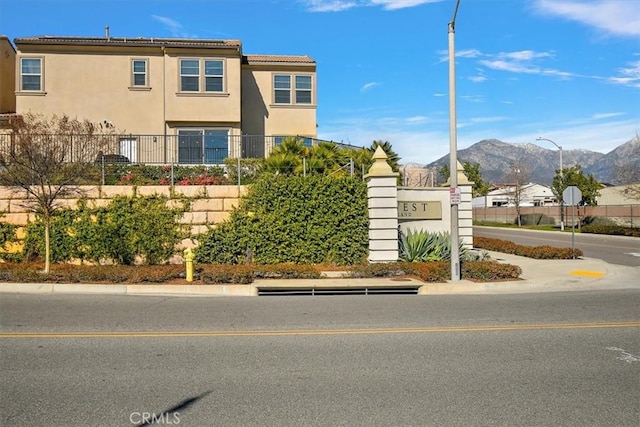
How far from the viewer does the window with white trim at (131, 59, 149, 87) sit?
2603cm

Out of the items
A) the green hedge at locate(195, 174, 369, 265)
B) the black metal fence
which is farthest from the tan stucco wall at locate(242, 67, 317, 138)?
the green hedge at locate(195, 174, 369, 265)

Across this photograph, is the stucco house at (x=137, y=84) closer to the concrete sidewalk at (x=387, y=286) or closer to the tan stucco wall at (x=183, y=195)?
the tan stucco wall at (x=183, y=195)

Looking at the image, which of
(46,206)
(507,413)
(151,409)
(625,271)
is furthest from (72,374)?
(625,271)

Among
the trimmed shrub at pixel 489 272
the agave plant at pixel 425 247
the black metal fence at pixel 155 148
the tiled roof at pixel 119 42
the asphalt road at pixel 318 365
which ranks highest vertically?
the tiled roof at pixel 119 42

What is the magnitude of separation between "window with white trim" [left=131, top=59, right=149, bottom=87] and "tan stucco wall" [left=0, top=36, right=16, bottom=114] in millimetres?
7824

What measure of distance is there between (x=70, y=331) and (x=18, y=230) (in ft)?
33.8

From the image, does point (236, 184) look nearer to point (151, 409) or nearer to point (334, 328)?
point (334, 328)

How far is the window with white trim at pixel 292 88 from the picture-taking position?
2856cm

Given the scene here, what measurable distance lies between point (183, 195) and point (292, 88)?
13760 mm

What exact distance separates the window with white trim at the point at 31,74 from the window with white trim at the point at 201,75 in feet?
22.7

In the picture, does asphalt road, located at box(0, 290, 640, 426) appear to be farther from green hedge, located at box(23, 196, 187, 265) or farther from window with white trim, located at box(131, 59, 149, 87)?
window with white trim, located at box(131, 59, 149, 87)

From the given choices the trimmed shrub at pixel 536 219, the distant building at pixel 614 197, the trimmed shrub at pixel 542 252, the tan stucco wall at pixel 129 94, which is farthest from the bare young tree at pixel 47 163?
the distant building at pixel 614 197

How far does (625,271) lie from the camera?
16781mm

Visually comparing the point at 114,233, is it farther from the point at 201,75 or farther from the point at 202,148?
the point at 201,75
